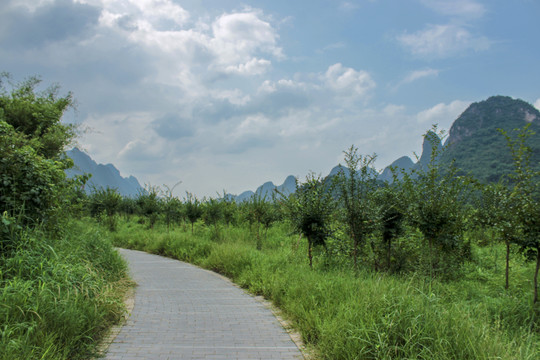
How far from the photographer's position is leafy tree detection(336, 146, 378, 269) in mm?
8094

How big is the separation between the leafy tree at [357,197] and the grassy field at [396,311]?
5.26 feet

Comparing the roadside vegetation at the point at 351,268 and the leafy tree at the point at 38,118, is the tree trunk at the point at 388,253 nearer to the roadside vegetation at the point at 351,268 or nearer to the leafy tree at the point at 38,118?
the roadside vegetation at the point at 351,268

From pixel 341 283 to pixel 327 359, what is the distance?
6.26ft

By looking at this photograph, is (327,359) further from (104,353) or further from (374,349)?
(104,353)

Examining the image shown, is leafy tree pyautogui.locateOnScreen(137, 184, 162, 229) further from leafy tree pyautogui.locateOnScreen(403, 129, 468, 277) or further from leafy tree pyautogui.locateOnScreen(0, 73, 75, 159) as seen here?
leafy tree pyautogui.locateOnScreen(403, 129, 468, 277)

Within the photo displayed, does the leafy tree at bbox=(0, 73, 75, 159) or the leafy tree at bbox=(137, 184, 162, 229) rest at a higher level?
the leafy tree at bbox=(0, 73, 75, 159)

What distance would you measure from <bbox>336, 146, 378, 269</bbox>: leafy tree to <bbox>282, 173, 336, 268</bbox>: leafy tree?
0.46 metres

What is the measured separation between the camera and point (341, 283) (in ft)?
19.4

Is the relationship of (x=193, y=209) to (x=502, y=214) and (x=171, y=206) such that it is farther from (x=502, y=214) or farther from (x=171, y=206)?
(x=502, y=214)

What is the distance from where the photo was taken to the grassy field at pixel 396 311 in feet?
12.2

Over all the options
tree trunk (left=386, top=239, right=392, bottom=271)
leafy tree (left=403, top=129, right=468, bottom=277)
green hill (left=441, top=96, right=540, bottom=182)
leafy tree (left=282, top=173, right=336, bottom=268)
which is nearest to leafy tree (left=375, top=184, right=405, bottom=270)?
tree trunk (left=386, top=239, right=392, bottom=271)

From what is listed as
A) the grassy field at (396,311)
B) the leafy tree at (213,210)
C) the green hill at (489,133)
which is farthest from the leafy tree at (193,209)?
the green hill at (489,133)

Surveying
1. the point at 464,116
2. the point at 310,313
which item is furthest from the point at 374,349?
the point at 464,116

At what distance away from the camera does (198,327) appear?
5.41 m
